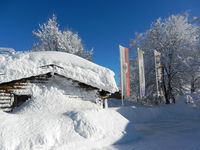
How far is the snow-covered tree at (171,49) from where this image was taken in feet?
104

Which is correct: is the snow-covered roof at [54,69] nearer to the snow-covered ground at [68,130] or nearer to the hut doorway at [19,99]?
the hut doorway at [19,99]

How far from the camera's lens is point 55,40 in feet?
126

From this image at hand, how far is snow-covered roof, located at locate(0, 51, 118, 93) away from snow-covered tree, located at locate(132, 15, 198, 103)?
1628 cm

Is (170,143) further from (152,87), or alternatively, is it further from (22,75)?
(152,87)

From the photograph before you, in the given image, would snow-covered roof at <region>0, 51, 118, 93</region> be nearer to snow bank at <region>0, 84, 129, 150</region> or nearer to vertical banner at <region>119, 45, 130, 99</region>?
snow bank at <region>0, 84, 129, 150</region>

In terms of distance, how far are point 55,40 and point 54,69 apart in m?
→ 24.1

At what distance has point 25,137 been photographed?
10234 millimetres

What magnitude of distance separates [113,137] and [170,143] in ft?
8.28

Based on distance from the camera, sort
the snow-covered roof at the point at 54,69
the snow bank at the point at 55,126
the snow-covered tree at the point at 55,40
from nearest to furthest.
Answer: the snow bank at the point at 55,126, the snow-covered roof at the point at 54,69, the snow-covered tree at the point at 55,40

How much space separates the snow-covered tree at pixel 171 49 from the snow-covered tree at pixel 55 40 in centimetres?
994

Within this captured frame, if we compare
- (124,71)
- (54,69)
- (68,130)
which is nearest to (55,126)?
(68,130)

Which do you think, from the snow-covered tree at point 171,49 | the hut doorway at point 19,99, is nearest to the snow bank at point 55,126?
the hut doorway at point 19,99

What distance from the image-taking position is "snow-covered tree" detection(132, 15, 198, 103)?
104ft

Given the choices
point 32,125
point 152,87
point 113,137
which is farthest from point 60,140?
point 152,87
